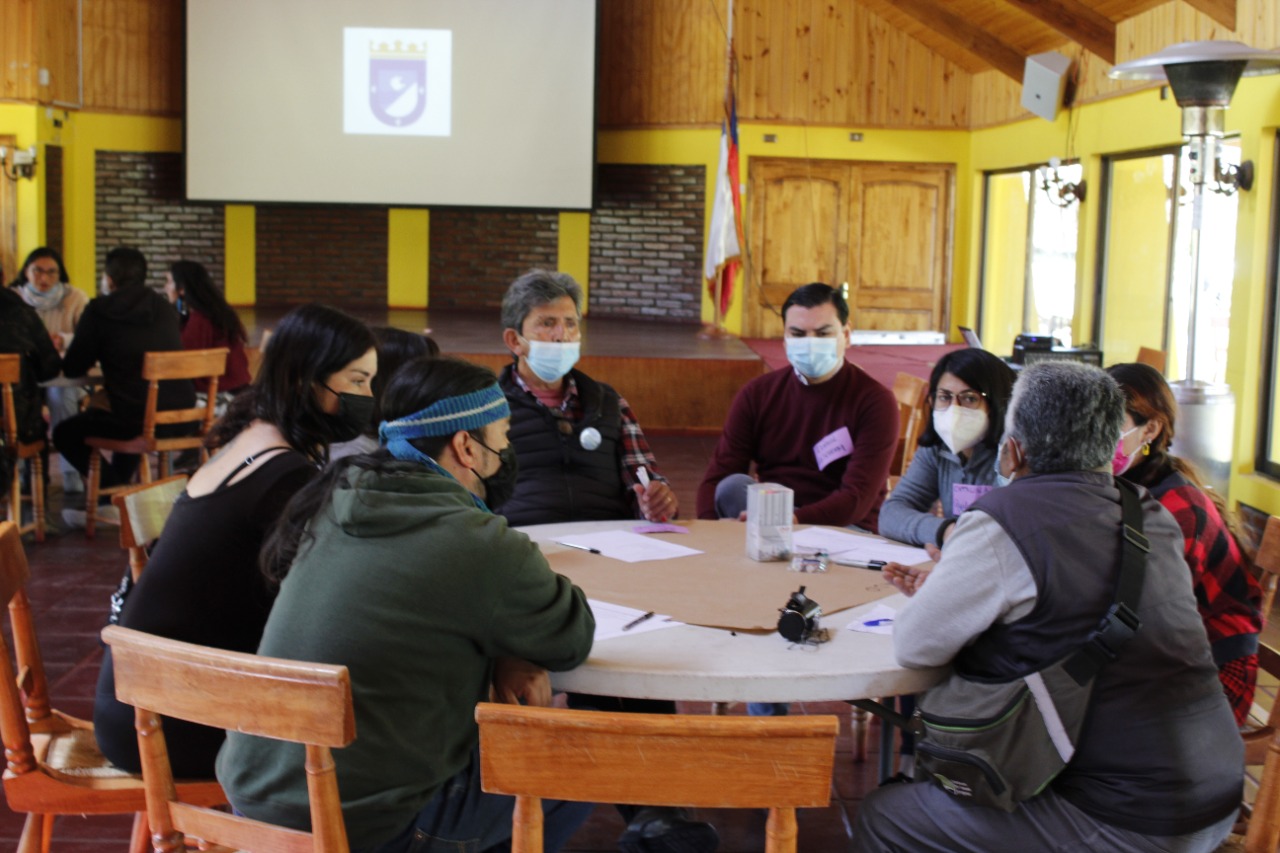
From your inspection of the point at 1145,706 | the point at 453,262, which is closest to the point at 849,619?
the point at 1145,706

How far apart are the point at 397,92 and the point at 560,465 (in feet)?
32.3

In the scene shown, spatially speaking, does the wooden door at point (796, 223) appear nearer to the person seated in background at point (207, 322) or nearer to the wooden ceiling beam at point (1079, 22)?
the wooden ceiling beam at point (1079, 22)

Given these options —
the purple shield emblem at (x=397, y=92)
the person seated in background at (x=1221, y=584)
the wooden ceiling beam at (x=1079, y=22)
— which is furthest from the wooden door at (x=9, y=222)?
the person seated in background at (x=1221, y=584)

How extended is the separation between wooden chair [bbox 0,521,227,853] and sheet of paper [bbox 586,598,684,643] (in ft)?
2.22

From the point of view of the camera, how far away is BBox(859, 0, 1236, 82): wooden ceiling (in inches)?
339

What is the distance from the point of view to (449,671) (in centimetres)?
185

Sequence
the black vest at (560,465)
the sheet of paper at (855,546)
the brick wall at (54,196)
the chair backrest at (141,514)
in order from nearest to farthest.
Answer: the chair backrest at (141,514)
the sheet of paper at (855,546)
the black vest at (560,465)
the brick wall at (54,196)

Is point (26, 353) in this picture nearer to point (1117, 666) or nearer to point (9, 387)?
point (9, 387)

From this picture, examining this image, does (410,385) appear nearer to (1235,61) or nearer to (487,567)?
(487,567)

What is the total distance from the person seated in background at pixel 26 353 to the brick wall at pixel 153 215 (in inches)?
289

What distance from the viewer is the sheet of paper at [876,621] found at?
2199 mm

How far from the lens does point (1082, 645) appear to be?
1.90 metres

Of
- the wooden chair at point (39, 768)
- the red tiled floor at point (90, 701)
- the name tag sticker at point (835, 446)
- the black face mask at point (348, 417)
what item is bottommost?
the red tiled floor at point (90, 701)

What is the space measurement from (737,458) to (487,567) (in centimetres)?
209
